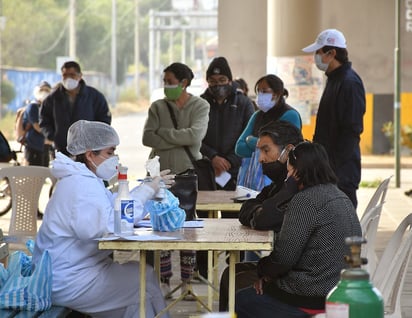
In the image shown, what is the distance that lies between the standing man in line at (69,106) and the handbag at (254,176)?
8.05 ft

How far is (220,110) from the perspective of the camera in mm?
9930

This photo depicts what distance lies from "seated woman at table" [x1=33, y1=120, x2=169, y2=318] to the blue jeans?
0.58 metres

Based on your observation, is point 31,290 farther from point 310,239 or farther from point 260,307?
point 310,239

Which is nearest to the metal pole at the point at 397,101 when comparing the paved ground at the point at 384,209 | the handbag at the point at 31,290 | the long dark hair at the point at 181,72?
the paved ground at the point at 384,209

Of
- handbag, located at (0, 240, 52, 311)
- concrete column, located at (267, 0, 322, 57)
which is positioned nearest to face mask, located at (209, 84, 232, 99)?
handbag, located at (0, 240, 52, 311)

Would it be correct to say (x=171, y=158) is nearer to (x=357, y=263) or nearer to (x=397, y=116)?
(x=357, y=263)

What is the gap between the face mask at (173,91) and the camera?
9359 millimetres

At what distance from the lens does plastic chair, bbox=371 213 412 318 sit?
5.57 m

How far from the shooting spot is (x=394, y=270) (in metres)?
5.59

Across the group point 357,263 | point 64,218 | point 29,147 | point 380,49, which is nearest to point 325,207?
point 64,218

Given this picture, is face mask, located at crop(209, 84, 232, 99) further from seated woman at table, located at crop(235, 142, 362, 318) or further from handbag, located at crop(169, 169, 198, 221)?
seated woman at table, located at crop(235, 142, 362, 318)

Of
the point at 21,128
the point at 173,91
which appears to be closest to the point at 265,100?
the point at 173,91

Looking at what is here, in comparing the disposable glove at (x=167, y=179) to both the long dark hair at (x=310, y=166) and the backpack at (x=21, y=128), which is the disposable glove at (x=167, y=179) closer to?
the long dark hair at (x=310, y=166)

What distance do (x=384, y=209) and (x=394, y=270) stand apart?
34.7ft
